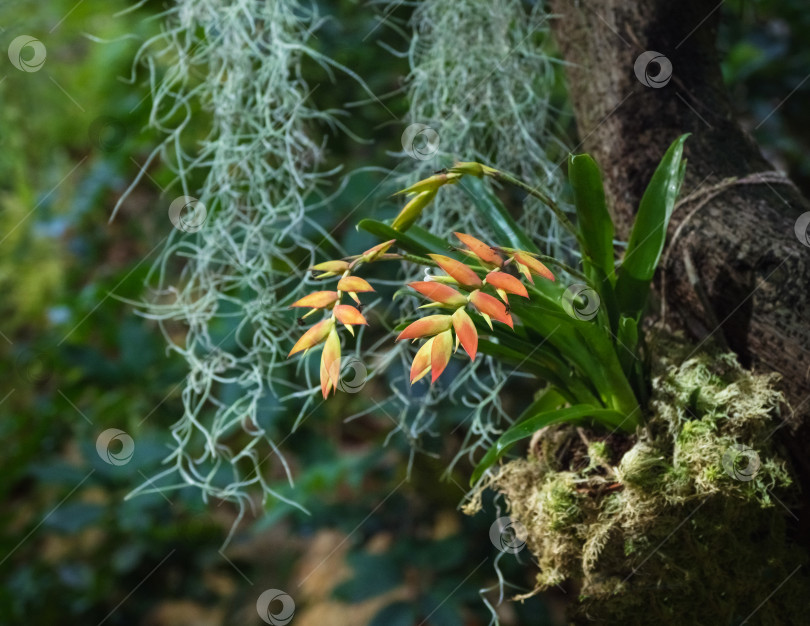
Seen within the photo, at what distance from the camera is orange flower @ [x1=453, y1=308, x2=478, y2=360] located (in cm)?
51

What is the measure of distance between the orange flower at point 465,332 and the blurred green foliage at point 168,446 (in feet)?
2.69

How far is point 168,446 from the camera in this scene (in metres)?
1.21

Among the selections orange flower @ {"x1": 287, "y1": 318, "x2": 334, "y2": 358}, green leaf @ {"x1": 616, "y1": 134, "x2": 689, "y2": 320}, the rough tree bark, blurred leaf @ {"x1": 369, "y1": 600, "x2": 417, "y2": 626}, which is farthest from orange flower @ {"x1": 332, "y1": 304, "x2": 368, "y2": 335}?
blurred leaf @ {"x1": 369, "y1": 600, "x2": 417, "y2": 626}

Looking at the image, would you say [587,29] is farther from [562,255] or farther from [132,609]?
[132,609]

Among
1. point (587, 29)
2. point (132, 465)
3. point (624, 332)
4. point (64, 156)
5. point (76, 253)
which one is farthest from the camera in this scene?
point (64, 156)

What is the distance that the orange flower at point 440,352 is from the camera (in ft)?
1.65

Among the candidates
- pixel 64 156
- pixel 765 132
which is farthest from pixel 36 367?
pixel 765 132

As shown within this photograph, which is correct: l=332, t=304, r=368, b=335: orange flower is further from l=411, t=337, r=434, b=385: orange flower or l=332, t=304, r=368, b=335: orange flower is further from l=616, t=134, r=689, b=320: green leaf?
l=616, t=134, r=689, b=320: green leaf

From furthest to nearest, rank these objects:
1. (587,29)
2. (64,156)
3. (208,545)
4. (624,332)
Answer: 1. (64,156)
2. (208,545)
3. (587,29)
4. (624,332)

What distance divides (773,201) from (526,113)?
49 cm

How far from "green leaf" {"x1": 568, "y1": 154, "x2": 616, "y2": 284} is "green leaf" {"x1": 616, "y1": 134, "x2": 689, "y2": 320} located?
24 millimetres

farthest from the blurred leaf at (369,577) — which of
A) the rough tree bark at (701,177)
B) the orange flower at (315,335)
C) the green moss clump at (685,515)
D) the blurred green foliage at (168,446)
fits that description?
the orange flower at (315,335)

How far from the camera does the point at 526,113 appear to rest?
120 cm

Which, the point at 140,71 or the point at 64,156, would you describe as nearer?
the point at 140,71
